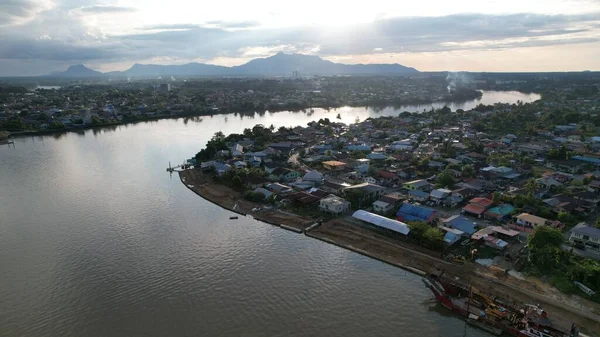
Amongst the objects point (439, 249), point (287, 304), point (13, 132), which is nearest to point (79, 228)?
point (287, 304)

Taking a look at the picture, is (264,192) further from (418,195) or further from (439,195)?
(439,195)

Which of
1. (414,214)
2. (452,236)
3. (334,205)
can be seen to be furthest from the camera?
(334,205)

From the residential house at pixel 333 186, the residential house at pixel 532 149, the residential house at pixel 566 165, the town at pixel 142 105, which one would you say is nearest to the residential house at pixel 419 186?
the residential house at pixel 333 186

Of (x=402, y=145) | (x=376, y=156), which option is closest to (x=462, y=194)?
(x=376, y=156)

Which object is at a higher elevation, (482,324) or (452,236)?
(452,236)

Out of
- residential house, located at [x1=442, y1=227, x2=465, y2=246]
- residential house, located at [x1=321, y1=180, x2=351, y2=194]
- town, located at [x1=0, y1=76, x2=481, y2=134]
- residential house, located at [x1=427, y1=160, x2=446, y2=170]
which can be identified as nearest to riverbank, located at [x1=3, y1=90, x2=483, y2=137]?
town, located at [x1=0, y1=76, x2=481, y2=134]

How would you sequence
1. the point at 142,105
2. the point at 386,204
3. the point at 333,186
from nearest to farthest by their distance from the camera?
1. the point at 386,204
2. the point at 333,186
3. the point at 142,105

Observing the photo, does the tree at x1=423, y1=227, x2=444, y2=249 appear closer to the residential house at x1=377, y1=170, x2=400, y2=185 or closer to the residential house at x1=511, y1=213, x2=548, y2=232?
the residential house at x1=511, y1=213, x2=548, y2=232
